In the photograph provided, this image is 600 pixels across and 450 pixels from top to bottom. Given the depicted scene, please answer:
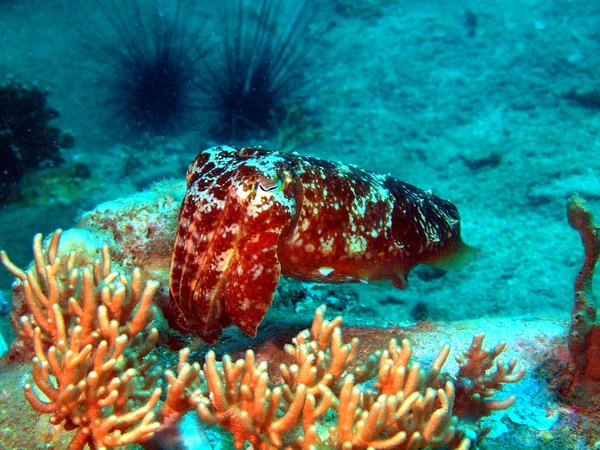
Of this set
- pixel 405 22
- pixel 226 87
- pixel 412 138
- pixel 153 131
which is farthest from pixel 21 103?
pixel 405 22

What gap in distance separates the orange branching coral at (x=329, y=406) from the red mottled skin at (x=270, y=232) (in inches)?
24.9

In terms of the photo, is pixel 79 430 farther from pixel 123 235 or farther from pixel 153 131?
pixel 153 131

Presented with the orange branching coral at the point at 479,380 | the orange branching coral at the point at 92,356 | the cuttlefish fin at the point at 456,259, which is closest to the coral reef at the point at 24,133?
the orange branching coral at the point at 92,356

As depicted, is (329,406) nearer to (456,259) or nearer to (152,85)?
(456,259)

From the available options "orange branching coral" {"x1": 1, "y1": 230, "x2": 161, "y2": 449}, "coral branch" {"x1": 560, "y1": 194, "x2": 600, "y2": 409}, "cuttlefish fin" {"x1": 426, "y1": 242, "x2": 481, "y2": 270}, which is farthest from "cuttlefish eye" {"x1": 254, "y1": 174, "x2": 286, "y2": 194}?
"coral branch" {"x1": 560, "y1": 194, "x2": 600, "y2": 409}

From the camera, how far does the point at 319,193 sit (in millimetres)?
3406

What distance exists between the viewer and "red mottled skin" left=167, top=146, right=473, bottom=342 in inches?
119

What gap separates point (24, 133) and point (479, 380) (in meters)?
13.2

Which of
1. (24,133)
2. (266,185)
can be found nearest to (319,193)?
(266,185)

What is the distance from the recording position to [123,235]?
417 centimetres

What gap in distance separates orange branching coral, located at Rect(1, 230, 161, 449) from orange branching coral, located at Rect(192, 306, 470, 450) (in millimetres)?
378

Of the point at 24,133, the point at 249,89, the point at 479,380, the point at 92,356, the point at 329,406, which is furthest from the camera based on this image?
the point at 249,89

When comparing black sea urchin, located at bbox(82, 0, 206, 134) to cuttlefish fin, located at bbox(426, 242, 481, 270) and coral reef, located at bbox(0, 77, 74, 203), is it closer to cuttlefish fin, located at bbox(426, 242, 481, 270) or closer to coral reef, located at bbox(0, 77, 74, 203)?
coral reef, located at bbox(0, 77, 74, 203)

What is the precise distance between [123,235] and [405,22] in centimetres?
2062
